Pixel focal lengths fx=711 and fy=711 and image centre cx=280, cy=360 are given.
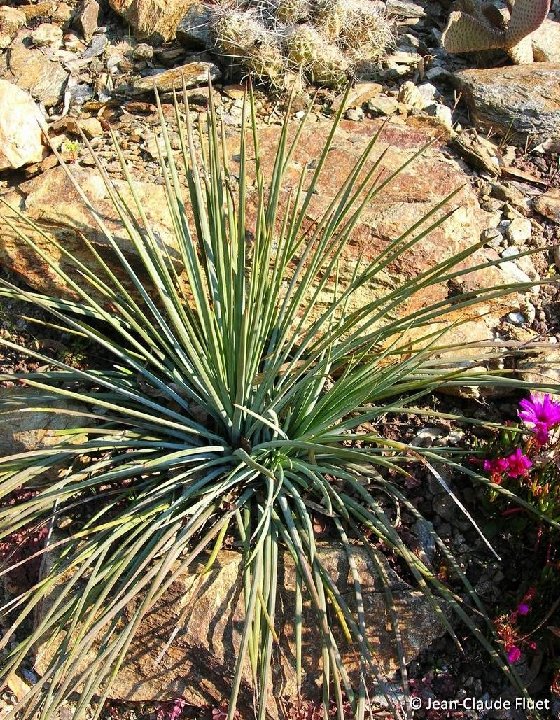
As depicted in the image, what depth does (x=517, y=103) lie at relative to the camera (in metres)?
3.62

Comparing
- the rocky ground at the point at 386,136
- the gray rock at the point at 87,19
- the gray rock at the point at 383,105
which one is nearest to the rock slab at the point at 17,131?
the rocky ground at the point at 386,136

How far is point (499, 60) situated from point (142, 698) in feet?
12.0

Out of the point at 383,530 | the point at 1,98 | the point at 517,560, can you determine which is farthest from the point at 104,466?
the point at 1,98

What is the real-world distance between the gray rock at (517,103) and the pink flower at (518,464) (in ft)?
7.05

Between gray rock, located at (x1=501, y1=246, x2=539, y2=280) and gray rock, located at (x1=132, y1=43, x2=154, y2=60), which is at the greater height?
gray rock, located at (x1=132, y1=43, x2=154, y2=60)

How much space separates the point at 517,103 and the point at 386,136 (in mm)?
829

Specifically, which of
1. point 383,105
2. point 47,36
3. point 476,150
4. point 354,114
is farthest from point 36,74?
point 476,150

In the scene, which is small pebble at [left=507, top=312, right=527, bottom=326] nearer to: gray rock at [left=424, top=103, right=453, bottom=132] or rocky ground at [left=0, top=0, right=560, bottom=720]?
rocky ground at [left=0, top=0, right=560, bottom=720]

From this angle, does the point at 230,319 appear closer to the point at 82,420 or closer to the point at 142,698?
the point at 82,420

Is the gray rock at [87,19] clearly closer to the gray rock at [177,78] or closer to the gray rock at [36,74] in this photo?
the gray rock at [36,74]

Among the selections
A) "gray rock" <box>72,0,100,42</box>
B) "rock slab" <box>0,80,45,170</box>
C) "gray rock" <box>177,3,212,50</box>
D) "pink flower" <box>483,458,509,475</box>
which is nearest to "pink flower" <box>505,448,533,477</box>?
"pink flower" <box>483,458,509,475</box>

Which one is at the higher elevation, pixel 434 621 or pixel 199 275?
pixel 199 275

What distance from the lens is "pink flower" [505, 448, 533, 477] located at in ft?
6.93

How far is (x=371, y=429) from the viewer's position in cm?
256
